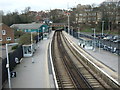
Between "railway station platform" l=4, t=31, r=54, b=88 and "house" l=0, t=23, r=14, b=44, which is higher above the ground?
"house" l=0, t=23, r=14, b=44

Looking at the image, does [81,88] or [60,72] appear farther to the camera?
[60,72]

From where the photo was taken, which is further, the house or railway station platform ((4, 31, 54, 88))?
the house

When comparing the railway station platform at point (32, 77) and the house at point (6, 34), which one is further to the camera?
the house at point (6, 34)

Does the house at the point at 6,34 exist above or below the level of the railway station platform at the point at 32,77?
above

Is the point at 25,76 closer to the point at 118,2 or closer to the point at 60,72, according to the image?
the point at 60,72

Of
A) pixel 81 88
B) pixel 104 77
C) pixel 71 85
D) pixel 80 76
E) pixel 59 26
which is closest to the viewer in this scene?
pixel 81 88

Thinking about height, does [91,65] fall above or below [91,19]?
below

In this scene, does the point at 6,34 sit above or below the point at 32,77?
above

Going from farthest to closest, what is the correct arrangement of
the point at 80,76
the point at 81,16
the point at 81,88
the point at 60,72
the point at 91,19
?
1. the point at 81,16
2. the point at 91,19
3. the point at 60,72
4. the point at 80,76
5. the point at 81,88

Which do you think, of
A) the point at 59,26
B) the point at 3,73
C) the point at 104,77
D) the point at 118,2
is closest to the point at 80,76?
the point at 104,77

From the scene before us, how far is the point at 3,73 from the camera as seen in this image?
11891 millimetres

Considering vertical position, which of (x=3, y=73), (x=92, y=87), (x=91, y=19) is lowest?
(x=92, y=87)

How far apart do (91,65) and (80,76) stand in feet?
9.91

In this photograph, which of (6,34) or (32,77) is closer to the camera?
(32,77)
